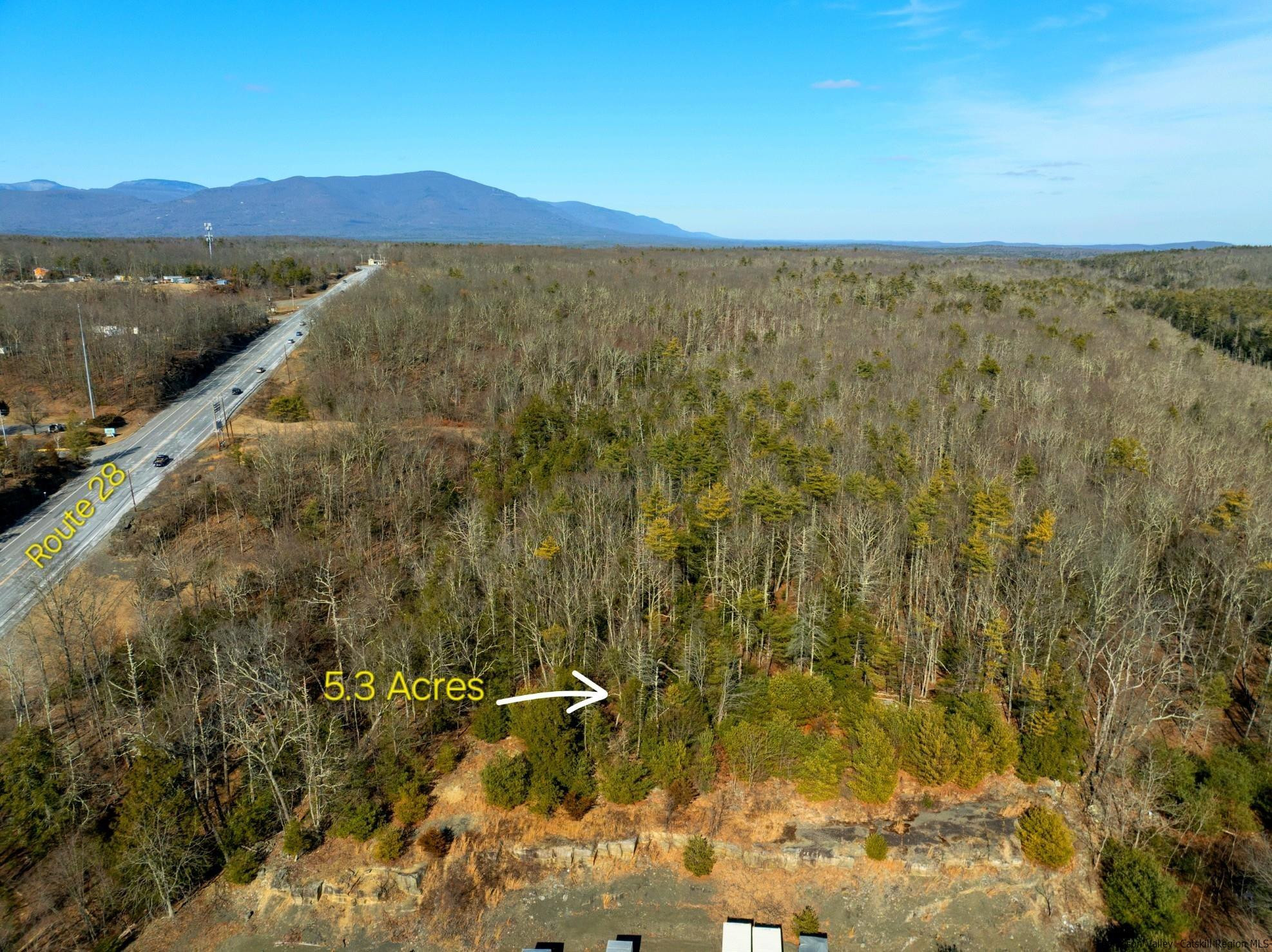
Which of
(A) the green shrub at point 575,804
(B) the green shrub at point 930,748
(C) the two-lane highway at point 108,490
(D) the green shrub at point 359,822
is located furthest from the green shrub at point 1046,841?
(C) the two-lane highway at point 108,490

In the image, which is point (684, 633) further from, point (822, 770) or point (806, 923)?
point (806, 923)

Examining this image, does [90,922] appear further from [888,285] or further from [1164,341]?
[888,285]

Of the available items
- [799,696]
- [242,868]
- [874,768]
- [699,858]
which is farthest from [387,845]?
[874,768]

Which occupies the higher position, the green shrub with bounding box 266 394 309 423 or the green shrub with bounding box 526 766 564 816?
the green shrub with bounding box 266 394 309 423

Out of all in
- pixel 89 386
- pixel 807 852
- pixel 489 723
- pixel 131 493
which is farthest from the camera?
pixel 89 386

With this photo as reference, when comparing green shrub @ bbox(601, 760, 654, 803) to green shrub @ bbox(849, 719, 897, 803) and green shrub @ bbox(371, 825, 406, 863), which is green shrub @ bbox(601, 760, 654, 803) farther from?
green shrub @ bbox(849, 719, 897, 803)

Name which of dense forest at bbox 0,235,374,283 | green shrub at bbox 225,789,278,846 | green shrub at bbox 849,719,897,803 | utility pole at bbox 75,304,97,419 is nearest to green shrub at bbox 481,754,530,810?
green shrub at bbox 225,789,278,846

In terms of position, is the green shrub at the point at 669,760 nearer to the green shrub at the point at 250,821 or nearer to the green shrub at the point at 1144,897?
the green shrub at the point at 250,821
